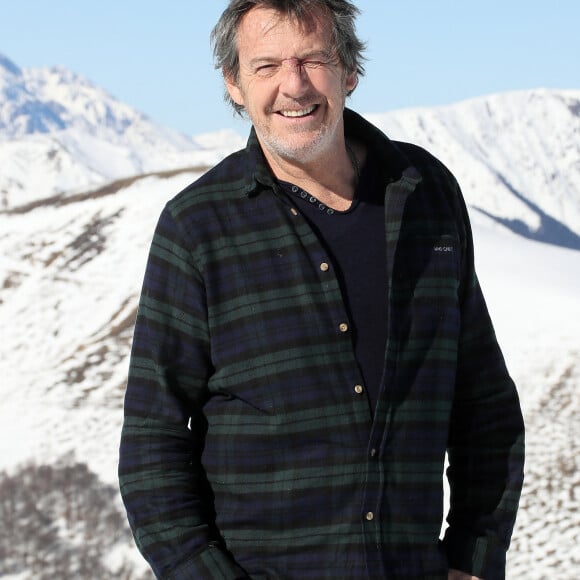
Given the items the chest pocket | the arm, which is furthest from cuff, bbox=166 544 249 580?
the chest pocket

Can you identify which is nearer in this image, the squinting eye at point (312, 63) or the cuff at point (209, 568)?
the cuff at point (209, 568)

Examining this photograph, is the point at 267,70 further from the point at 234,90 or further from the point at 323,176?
the point at 323,176

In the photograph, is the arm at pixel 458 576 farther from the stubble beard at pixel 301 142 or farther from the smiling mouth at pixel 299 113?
the smiling mouth at pixel 299 113

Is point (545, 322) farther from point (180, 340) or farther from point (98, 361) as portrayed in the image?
point (180, 340)

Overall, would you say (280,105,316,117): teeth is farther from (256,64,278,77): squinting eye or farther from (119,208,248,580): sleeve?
(119,208,248,580): sleeve

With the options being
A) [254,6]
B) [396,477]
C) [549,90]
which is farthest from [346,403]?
[549,90]

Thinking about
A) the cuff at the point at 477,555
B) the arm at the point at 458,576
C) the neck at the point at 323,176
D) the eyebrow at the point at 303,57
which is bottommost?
the arm at the point at 458,576

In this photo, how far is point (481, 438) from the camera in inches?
Result: 131

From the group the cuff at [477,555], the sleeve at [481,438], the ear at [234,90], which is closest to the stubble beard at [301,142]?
the ear at [234,90]

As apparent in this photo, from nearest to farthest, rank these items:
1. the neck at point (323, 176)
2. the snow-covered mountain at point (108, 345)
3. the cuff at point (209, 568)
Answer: the cuff at point (209, 568)
the neck at point (323, 176)
the snow-covered mountain at point (108, 345)

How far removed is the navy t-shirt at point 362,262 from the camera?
2.99 m

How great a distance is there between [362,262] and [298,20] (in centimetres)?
76

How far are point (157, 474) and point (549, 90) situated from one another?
184277 mm

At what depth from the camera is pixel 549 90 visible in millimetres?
177625
